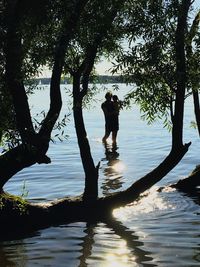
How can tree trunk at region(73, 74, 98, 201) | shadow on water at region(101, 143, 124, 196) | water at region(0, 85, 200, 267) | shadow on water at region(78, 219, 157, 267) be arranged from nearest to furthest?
shadow on water at region(78, 219, 157, 267), water at region(0, 85, 200, 267), tree trunk at region(73, 74, 98, 201), shadow on water at region(101, 143, 124, 196)

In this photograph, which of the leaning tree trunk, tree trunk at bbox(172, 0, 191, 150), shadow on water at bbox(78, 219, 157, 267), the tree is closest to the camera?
shadow on water at bbox(78, 219, 157, 267)

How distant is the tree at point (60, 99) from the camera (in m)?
8.99

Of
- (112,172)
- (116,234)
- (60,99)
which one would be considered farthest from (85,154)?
(112,172)

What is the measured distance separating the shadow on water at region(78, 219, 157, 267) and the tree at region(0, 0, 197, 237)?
0.55 meters

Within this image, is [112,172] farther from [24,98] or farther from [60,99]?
[24,98]

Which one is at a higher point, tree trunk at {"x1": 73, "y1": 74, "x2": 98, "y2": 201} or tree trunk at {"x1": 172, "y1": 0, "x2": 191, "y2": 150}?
tree trunk at {"x1": 172, "y1": 0, "x2": 191, "y2": 150}

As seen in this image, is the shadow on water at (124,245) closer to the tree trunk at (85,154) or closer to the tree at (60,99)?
the tree at (60,99)

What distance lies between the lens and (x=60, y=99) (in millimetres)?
9766

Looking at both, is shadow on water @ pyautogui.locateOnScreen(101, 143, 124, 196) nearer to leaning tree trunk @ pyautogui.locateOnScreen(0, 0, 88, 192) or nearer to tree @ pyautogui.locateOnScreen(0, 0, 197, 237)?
tree @ pyautogui.locateOnScreen(0, 0, 197, 237)

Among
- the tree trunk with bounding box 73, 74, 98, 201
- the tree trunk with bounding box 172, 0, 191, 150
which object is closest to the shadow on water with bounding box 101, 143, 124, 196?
the tree trunk with bounding box 73, 74, 98, 201

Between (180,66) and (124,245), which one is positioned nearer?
(124,245)

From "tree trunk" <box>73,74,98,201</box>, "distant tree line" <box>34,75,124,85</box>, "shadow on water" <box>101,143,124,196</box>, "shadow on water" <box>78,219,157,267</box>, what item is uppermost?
"distant tree line" <box>34,75,124,85</box>

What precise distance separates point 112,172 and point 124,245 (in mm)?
8091

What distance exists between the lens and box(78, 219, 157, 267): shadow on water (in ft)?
27.3
